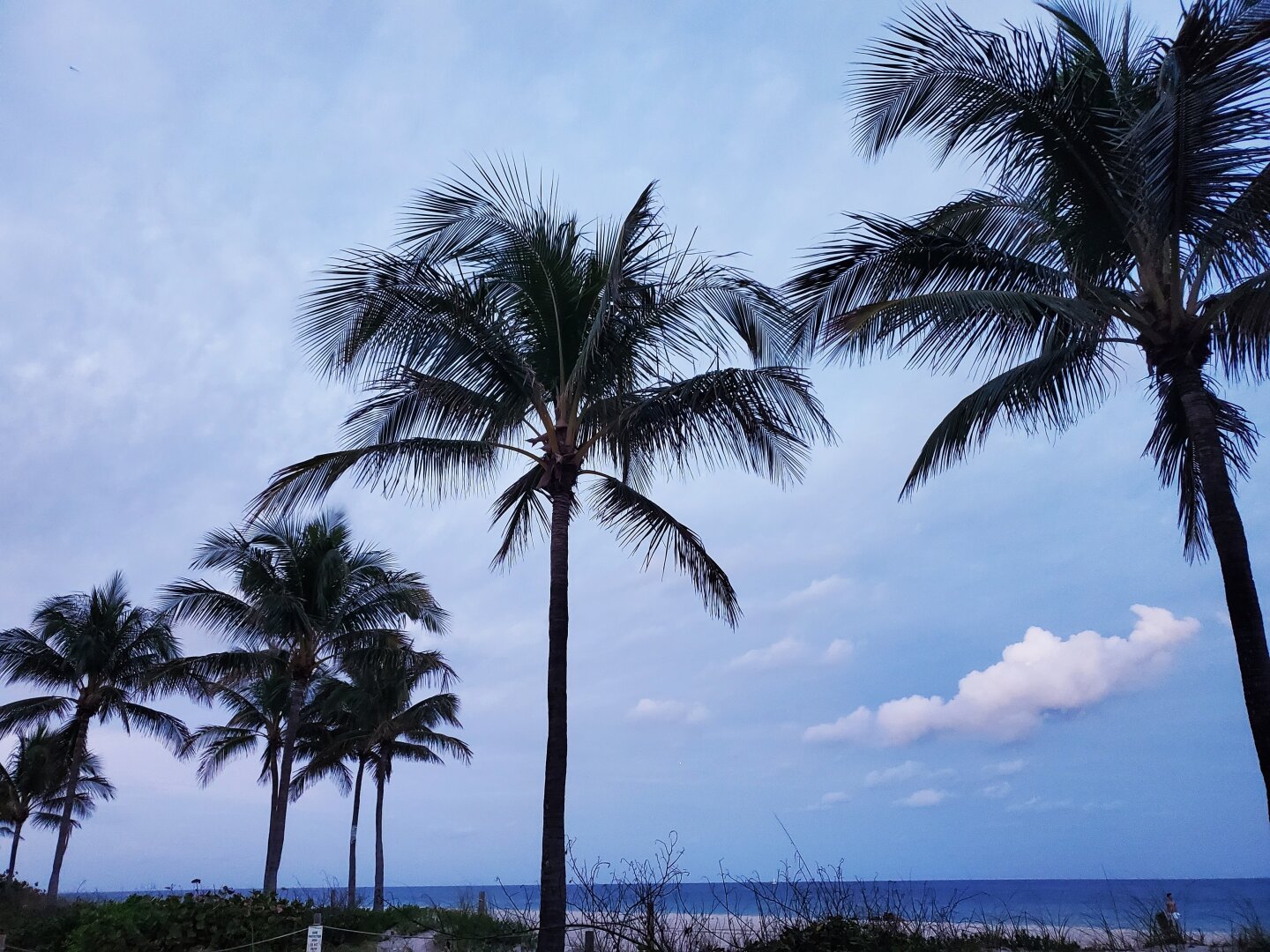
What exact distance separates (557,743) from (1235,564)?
18.5 feet

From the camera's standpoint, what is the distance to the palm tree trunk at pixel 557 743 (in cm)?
826

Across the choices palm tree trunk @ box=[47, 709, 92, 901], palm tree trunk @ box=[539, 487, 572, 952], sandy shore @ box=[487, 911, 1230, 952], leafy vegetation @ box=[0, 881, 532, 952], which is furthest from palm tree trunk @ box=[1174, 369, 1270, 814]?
palm tree trunk @ box=[47, 709, 92, 901]

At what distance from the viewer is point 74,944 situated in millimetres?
12094

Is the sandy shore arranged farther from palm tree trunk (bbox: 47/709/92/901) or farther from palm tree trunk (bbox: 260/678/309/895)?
palm tree trunk (bbox: 47/709/92/901)

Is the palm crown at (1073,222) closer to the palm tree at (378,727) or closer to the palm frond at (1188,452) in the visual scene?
the palm frond at (1188,452)

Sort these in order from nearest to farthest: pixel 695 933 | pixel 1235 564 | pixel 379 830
Answer: 1. pixel 1235 564
2. pixel 695 933
3. pixel 379 830

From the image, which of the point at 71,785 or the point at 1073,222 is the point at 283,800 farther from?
the point at 1073,222

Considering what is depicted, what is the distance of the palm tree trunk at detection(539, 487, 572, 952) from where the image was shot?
8258mm

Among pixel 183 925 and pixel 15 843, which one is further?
pixel 15 843

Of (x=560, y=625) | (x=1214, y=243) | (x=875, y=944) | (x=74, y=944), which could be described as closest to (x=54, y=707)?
(x=74, y=944)

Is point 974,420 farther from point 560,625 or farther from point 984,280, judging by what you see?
point 560,625

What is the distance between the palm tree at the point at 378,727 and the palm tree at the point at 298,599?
13.4 ft

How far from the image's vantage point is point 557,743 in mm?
8805

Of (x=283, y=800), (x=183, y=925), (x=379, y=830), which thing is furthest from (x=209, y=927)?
(x=379, y=830)
